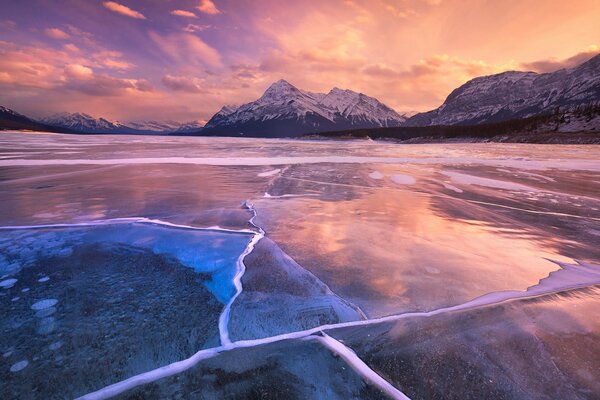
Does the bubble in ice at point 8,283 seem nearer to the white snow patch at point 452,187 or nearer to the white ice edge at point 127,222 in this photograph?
the white ice edge at point 127,222

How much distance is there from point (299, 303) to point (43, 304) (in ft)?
6.58

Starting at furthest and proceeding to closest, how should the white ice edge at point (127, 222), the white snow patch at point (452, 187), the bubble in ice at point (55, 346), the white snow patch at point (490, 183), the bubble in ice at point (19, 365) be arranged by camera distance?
the white snow patch at point (490, 183) < the white snow patch at point (452, 187) < the white ice edge at point (127, 222) < the bubble in ice at point (55, 346) < the bubble in ice at point (19, 365)

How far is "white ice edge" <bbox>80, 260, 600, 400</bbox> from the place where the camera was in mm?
1695

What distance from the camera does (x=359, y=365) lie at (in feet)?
5.97

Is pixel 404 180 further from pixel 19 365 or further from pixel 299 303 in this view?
pixel 19 365

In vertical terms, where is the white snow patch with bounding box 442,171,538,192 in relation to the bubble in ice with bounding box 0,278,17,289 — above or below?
above

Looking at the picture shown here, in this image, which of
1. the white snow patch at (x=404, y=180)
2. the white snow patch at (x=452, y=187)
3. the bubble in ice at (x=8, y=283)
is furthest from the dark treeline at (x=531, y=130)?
the bubble in ice at (x=8, y=283)

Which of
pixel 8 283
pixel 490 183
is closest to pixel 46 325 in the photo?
pixel 8 283

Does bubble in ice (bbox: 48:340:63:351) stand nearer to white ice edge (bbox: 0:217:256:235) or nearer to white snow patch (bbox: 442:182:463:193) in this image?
white ice edge (bbox: 0:217:256:235)

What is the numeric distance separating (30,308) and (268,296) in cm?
180

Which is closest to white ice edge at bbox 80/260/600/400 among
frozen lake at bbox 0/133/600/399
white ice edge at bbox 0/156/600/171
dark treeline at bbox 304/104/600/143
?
frozen lake at bbox 0/133/600/399

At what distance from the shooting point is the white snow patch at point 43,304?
238 cm

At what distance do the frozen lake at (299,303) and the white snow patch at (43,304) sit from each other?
0.05 feet

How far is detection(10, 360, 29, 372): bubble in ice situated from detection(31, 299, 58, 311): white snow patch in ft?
2.14
